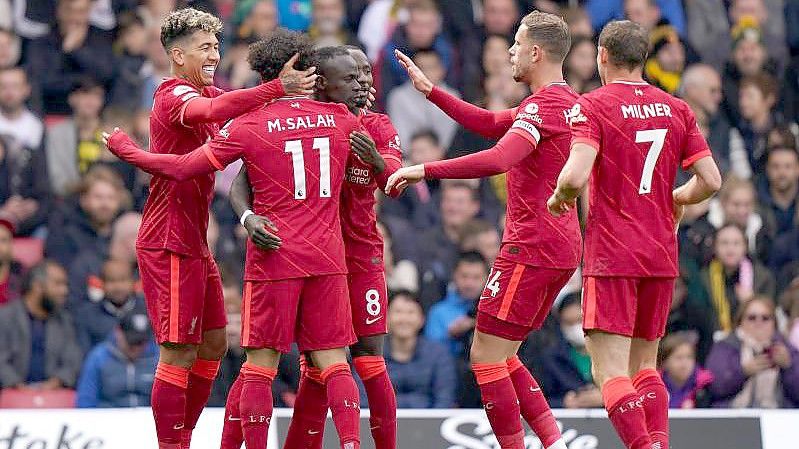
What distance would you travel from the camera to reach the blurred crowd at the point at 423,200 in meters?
12.6

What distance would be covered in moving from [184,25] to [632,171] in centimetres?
261

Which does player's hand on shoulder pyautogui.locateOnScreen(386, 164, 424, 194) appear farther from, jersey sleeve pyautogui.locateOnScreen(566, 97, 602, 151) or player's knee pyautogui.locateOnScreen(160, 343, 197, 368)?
player's knee pyautogui.locateOnScreen(160, 343, 197, 368)

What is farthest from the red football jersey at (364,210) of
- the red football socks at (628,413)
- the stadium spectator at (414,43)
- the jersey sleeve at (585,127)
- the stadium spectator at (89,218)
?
the stadium spectator at (414,43)

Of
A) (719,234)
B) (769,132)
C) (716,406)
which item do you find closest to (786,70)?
(769,132)

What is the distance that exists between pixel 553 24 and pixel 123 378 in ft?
14.8

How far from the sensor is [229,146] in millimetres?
9031

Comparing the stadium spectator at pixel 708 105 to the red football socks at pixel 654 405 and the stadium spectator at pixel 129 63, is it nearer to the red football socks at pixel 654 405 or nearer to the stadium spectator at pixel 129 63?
the stadium spectator at pixel 129 63

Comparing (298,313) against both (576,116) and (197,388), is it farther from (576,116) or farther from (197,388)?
(576,116)

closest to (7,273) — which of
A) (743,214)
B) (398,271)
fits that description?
(398,271)

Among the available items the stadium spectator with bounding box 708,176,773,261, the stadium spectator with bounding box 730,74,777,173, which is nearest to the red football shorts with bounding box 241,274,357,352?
the stadium spectator with bounding box 708,176,773,261

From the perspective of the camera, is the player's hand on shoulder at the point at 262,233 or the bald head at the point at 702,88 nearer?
the player's hand on shoulder at the point at 262,233

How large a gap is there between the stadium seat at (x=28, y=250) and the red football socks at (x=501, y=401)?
522 centimetres

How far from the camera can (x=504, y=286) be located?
945 cm

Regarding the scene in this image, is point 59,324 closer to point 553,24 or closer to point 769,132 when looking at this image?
point 553,24
